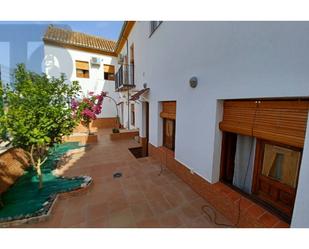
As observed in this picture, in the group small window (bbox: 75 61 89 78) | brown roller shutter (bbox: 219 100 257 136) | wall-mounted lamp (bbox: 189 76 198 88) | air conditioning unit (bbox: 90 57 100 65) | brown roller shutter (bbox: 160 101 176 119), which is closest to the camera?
brown roller shutter (bbox: 219 100 257 136)

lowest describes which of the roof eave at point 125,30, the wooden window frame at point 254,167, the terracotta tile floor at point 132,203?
the terracotta tile floor at point 132,203

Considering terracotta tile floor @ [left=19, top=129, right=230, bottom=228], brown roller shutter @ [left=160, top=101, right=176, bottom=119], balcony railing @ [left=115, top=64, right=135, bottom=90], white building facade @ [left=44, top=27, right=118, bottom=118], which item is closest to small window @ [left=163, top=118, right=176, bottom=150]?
brown roller shutter @ [left=160, top=101, right=176, bottom=119]

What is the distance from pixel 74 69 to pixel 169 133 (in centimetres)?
1332

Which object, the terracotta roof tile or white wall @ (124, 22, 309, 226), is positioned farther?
the terracotta roof tile

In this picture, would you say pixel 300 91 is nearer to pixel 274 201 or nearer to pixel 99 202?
pixel 274 201

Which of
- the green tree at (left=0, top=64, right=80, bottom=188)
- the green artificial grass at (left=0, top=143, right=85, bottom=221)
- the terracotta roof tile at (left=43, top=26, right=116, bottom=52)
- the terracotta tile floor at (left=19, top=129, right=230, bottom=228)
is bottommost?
the green artificial grass at (left=0, top=143, right=85, bottom=221)

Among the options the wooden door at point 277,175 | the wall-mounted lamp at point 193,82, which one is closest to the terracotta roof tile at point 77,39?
the wall-mounted lamp at point 193,82

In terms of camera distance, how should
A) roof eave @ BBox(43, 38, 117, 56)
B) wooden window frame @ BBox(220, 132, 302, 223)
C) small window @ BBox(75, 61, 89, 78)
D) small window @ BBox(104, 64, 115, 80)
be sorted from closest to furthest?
wooden window frame @ BBox(220, 132, 302, 223)
roof eave @ BBox(43, 38, 117, 56)
small window @ BBox(75, 61, 89, 78)
small window @ BBox(104, 64, 115, 80)

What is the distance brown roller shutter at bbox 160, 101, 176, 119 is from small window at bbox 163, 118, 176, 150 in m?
0.27

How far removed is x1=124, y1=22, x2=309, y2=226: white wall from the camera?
1.98m

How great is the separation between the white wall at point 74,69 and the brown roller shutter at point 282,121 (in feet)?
51.6

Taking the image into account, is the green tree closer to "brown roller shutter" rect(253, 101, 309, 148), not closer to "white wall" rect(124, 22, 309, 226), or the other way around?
"white wall" rect(124, 22, 309, 226)

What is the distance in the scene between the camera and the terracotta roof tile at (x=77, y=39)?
1377 cm

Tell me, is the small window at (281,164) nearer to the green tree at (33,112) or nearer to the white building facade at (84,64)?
the green tree at (33,112)
